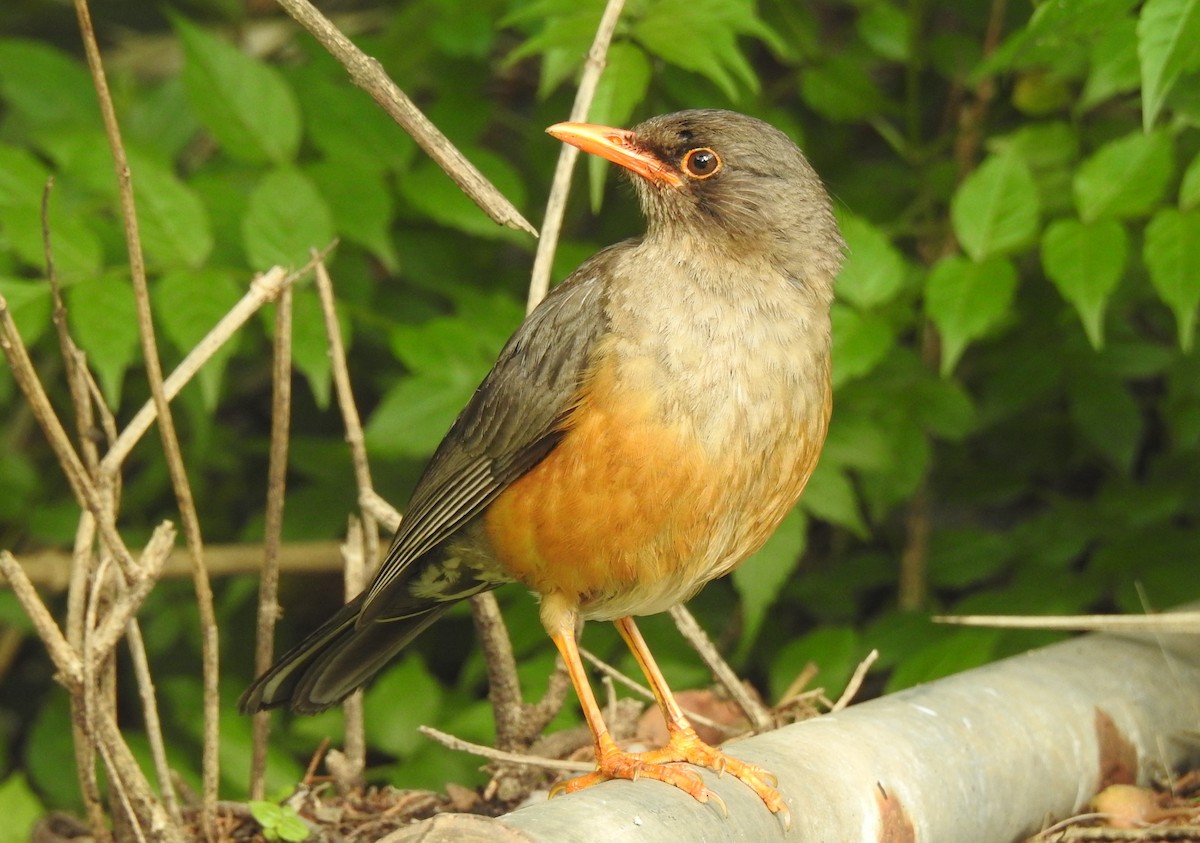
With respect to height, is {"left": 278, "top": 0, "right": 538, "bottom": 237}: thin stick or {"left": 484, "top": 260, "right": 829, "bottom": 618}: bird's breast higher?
{"left": 278, "top": 0, "right": 538, "bottom": 237}: thin stick

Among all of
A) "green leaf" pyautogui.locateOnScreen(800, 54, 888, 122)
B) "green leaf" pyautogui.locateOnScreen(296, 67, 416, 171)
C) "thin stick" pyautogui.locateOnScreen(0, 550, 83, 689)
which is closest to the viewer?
"thin stick" pyautogui.locateOnScreen(0, 550, 83, 689)

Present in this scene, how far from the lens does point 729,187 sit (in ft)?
10.5

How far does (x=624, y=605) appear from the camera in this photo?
312 centimetres

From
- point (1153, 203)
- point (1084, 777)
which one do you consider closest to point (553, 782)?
point (1084, 777)

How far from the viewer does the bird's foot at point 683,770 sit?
8.55 feet

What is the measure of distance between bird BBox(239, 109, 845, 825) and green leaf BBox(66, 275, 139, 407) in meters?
0.83

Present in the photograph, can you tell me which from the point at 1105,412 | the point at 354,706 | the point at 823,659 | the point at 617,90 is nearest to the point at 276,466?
the point at 354,706

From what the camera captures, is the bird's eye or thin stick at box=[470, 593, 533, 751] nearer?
the bird's eye

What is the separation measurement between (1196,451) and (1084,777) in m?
1.62

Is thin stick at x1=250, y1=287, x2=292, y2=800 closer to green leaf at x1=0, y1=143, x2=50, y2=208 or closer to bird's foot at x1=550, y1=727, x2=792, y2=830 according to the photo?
bird's foot at x1=550, y1=727, x2=792, y2=830

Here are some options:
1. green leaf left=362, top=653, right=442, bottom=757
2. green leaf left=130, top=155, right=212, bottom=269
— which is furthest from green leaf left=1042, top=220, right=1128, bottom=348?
green leaf left=130, top=155, right=212, bottom=269

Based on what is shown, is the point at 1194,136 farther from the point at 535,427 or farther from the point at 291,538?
the point at 291,538

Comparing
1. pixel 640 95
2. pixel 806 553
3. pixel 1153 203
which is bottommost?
pixel 806 553

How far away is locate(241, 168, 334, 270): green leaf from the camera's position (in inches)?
150
